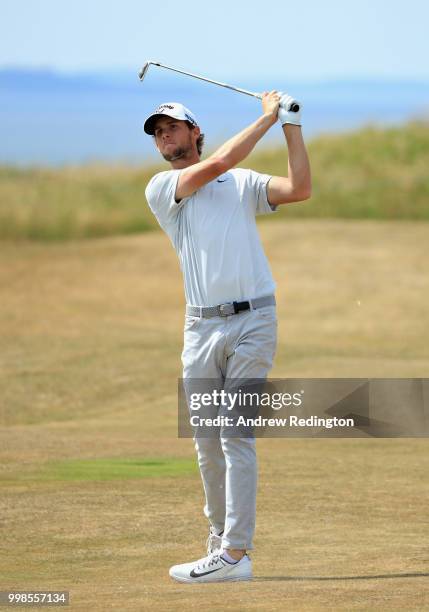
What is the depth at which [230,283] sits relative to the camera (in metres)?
5.67

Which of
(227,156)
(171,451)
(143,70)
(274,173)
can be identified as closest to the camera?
(227,156)

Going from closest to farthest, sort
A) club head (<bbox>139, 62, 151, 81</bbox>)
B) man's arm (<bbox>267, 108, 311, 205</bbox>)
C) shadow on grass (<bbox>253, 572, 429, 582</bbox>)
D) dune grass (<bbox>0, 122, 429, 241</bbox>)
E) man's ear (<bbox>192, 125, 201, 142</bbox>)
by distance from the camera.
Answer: shadow on grass (<bbox>253, 572, 429, 582</bbox>), man's arm (<bbox>267, 108, 311, 205</bbox>), man's ear (<bbox>192, 125, 201, 142</bbox>), club head (<bbox>139, 62, 151, 81</bbox>), dune grass (<bbox>0, 122, 429, 241</bbox>)

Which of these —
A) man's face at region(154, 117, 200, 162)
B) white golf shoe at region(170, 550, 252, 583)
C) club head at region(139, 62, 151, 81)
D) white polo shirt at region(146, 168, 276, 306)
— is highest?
club head at region(139, 62, 151, 81)

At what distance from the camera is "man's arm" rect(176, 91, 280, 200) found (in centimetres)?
561

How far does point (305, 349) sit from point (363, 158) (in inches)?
579

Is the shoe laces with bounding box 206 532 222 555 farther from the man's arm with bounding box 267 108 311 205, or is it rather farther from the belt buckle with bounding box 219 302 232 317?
the man's arm with bounding box 267 108 311 205

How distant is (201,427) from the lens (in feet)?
19.1

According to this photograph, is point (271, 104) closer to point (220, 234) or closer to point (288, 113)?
point (288, 113)

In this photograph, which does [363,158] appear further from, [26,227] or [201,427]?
[201,427]

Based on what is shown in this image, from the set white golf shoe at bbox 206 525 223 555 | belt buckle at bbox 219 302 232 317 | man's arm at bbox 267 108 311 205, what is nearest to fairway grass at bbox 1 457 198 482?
white golf shoe at bbox 206 525 223 555

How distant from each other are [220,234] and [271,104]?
56cm

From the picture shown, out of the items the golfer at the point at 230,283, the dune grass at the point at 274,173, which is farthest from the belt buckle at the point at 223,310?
the dune grass at the point at 274,173

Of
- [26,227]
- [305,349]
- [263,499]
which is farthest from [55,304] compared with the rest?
[263,499]

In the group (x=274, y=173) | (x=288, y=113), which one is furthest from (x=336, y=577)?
(x=274, y=173)
